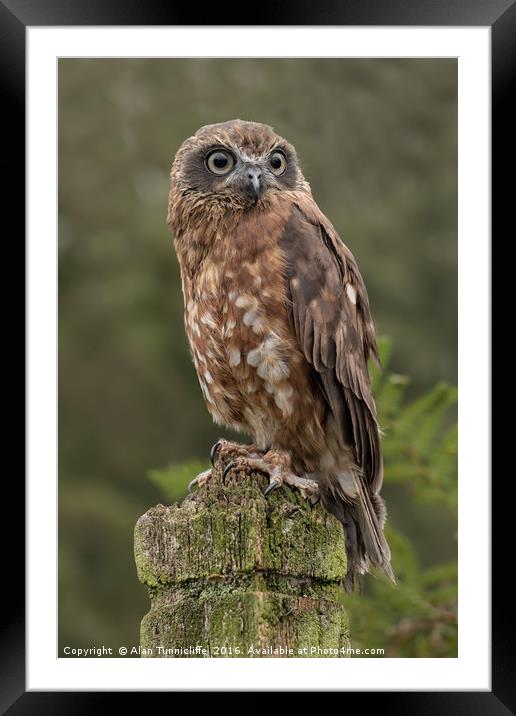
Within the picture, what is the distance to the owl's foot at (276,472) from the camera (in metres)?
3.70

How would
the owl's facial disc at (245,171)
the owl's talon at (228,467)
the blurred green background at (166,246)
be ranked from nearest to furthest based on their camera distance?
the owl's talon at (228,467) → the owl's facial disc at (245,171) → the blurred green background at (166,246)

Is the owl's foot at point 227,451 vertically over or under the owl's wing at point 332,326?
under

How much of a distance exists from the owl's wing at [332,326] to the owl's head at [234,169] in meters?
0.21

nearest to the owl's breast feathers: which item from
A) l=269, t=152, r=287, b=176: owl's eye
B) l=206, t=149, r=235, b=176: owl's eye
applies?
l=269, t=152, r=287, b=176: owl's eye

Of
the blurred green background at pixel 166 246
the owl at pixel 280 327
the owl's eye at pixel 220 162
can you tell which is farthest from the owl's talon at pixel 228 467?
the blurred green background at pixel 166 246

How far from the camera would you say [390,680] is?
3.24 meters

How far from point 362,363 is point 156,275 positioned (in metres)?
3.59

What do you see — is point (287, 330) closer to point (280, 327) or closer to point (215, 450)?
point (280, 327)

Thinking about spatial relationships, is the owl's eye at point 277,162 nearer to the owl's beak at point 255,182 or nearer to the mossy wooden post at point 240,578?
the owl's beak at point 255,182

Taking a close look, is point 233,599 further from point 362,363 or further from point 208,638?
point 362,363

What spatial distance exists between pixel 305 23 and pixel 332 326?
1360 millimetres

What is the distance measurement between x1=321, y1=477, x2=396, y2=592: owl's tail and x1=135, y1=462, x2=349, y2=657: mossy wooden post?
93cm

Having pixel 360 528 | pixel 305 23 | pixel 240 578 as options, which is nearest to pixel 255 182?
pixel 305 23
